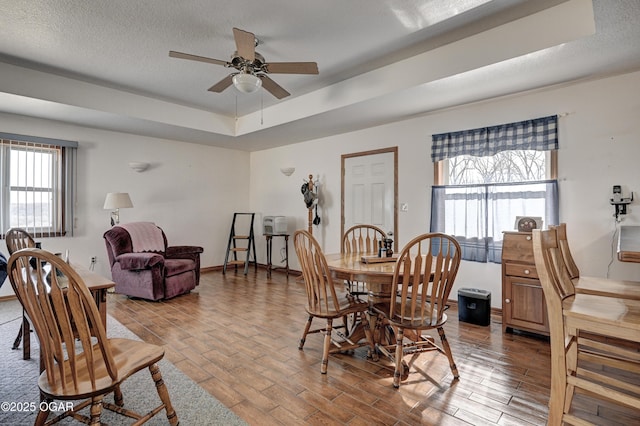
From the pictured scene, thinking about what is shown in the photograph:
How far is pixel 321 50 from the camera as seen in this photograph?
3000mm

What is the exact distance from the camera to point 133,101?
163 inches

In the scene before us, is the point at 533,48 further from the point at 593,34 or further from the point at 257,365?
the point at 257,365

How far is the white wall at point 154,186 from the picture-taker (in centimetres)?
459

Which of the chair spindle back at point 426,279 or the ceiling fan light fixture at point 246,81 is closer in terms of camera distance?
the chair spindle back at point 426,279

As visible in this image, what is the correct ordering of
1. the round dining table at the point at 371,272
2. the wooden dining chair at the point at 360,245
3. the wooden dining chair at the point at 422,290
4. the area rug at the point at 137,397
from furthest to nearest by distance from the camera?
the wooden dining chair at the point at 360,245 < the round dining table at the point at 371,272 < the wooden dining chair at the point at 422,290 < the area rug at the point at 137,397

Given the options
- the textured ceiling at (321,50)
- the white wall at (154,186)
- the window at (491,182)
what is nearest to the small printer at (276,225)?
the white wall at (154,186)

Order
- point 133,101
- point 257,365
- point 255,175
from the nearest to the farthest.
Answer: point 257,365
point 133,101
point 255,175

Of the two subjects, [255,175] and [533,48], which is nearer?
[533,48]

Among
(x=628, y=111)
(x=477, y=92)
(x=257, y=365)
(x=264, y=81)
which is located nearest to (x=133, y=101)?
(x=264, y=81)

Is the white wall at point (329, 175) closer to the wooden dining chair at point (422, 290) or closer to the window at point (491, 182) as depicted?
the window at point (491, 182)

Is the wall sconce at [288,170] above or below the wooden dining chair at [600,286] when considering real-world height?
above

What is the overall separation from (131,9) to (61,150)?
3.06 metres

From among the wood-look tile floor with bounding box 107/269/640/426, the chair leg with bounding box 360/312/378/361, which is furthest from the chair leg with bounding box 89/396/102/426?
the chair leg with bounding box 360/312/378/361

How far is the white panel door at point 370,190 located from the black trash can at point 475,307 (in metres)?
1.43
